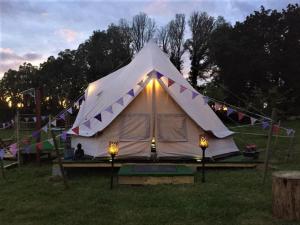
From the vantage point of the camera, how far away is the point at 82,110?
52.2 feet

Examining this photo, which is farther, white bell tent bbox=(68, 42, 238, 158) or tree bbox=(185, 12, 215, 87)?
tree bbox=(185, 12, 215, 87)

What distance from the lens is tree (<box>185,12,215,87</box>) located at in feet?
165

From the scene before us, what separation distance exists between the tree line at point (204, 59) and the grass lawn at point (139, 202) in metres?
15.6

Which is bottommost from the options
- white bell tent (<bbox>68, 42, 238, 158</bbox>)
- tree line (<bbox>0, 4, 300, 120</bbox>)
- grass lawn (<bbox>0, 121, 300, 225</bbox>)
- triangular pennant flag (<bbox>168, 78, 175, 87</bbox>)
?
grass lawn (<bbox>0, 121, 300, 225</bbox>)

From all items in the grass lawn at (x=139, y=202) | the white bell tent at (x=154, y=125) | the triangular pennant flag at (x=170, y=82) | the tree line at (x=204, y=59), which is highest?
the tree line at (x=204, y=59)

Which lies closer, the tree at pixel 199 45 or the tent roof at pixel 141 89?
the tent roof at pixel 141 89

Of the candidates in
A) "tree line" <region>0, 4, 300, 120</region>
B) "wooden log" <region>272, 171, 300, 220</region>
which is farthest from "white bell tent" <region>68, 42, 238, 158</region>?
"tree line" <region>0, 4, 300, 120</region>

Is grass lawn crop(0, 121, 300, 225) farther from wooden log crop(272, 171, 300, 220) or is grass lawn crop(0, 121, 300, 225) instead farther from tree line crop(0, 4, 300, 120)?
tree line crop(0, 4, 300, 120)

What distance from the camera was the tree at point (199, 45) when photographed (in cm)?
5022

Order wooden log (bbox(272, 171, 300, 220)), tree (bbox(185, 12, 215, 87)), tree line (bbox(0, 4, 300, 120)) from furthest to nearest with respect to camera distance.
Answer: tree (bbox(185, 12, 215, 87)) < tree line (bbox(0, 4, 300, 120)) < wooden log (bbox(272, 171, 300, 220))

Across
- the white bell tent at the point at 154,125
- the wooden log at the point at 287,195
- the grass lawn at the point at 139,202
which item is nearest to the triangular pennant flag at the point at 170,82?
the white bell tent at the point at 154,125

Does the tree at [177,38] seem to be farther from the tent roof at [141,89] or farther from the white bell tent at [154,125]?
the white bell tent at [154,125]

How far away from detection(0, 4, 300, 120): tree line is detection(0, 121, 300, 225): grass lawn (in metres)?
15.6

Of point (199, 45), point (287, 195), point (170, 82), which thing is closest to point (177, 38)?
point (199, 45)
